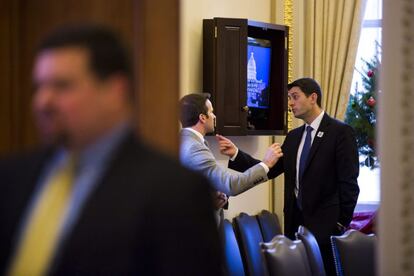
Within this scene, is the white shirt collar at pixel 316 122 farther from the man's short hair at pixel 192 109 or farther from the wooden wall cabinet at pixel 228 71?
the man's short hair at pixel 192 109

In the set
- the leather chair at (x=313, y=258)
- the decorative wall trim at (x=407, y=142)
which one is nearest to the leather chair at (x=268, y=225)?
the leather chair at (x=313, y=258)

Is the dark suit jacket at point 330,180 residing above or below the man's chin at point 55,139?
below

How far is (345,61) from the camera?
25.6 ft

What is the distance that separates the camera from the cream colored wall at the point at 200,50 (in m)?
6.08

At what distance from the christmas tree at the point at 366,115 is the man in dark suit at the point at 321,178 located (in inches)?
81.0

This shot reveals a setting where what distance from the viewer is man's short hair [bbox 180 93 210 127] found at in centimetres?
422

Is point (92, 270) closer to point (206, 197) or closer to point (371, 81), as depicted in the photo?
point (206, 197)

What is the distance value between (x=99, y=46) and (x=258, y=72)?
18.5 ft

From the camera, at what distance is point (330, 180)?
557 centimetres

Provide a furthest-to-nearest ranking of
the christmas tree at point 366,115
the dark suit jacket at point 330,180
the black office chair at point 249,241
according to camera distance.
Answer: the christmas tree at point 366,115, the black office chair at point 249,241, the dark suit jacket at point 330,180

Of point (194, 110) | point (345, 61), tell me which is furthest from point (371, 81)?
point (194, 110)

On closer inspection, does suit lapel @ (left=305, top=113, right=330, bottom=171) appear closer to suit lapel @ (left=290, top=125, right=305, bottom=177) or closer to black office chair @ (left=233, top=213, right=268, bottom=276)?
suit lapel @ (left=290, top=125, right=305, bottom=177)

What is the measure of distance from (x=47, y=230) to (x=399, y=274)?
73cm

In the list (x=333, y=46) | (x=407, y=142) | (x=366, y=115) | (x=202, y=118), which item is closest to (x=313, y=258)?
(x=202, y=118)
